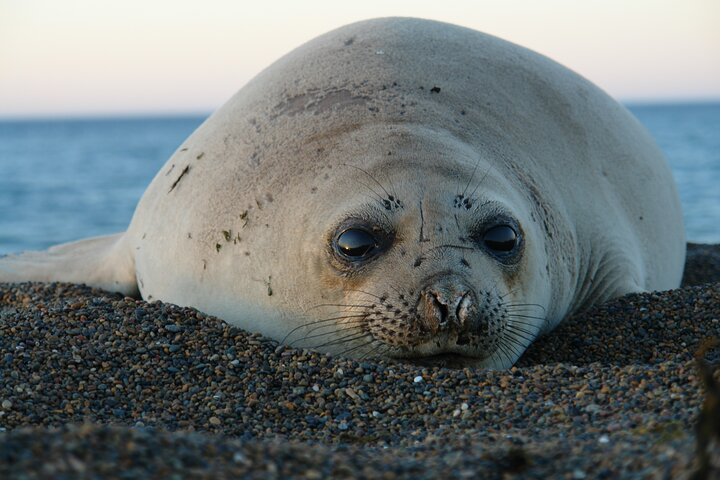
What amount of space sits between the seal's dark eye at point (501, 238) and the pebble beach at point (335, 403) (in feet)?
1.80

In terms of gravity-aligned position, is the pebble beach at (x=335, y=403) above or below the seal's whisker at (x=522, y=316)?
below

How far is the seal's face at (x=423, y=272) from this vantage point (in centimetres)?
393

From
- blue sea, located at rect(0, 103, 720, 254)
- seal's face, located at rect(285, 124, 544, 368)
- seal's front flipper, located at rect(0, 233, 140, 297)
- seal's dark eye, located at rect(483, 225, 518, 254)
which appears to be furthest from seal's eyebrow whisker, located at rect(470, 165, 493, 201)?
blue sea, located at rect(0, 103, 720, 254)

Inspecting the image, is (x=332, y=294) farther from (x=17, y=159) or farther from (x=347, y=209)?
(x=17, y=159)

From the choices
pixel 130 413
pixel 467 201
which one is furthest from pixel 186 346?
pixel 467 201

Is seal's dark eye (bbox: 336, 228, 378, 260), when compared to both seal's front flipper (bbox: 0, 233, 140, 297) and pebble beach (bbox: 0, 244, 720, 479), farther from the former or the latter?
seal's front flipper (bbox: 0, 233, 140, 297)

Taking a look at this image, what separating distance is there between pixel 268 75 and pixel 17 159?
1538 inches

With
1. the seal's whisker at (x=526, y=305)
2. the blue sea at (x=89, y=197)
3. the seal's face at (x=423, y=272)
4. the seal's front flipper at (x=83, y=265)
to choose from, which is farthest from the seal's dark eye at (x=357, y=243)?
the blue sea at (x=89, y=197)

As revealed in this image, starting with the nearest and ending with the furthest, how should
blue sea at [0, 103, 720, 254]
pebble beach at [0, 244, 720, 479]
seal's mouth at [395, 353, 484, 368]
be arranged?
pebble beach at [0, 244, 720, 479] → seal's mouth at [395, 353, 484, 368] → blue sea at [0, 103, 720, 254]

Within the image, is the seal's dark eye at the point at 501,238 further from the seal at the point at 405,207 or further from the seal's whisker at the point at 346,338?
the seal's whisker at the point at 346,338

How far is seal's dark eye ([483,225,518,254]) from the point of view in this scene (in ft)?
13.9

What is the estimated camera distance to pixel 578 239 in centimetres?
539

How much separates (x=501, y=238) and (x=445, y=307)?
553 millimetres

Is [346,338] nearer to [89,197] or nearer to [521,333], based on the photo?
[521,333]
